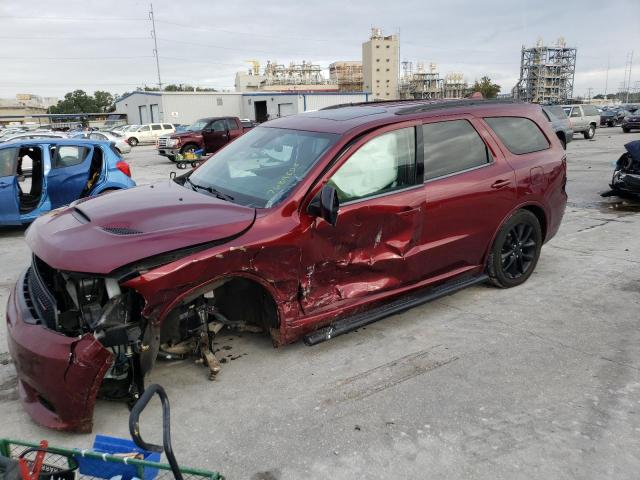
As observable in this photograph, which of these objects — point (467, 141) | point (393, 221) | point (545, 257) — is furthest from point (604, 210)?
point (393, 221)

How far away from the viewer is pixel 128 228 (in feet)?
9.78

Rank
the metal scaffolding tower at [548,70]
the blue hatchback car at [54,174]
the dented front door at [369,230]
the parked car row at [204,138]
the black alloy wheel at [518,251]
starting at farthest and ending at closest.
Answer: the metal scaffolding tower at [548,70]
the parked car row at [204,138]
the blue hatchback car at [54,174]
the black alloy wheel at [518,251]
the dented front door at [369,230]

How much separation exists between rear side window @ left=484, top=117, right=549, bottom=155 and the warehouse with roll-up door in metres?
47.0

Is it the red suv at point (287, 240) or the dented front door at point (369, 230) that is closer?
the red suv at point (287, 240)

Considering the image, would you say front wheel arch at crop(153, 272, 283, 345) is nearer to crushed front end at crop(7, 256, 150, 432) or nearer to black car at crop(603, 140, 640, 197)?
crushed front end at crop(7, 256, 150, 432)

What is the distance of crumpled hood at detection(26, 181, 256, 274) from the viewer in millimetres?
2777

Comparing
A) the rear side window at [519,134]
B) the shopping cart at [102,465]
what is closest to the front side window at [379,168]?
the rear side window at [519,134]

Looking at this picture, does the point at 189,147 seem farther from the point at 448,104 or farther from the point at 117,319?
the point at 117,319

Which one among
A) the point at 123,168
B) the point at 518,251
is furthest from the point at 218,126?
the point at 518,251

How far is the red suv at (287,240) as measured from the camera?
281cm

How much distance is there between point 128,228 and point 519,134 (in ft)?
12.2

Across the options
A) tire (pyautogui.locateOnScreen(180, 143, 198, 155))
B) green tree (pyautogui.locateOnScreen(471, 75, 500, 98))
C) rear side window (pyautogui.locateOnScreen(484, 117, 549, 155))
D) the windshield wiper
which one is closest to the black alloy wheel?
rear side window (pyautogui.locateOnScreen(484, 117, 549, 155))

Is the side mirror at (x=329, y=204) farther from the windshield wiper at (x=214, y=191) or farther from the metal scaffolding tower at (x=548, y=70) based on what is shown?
the metal scaffolding tower at (x=548, y=70)

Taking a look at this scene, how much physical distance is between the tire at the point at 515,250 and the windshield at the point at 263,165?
6.42ft
